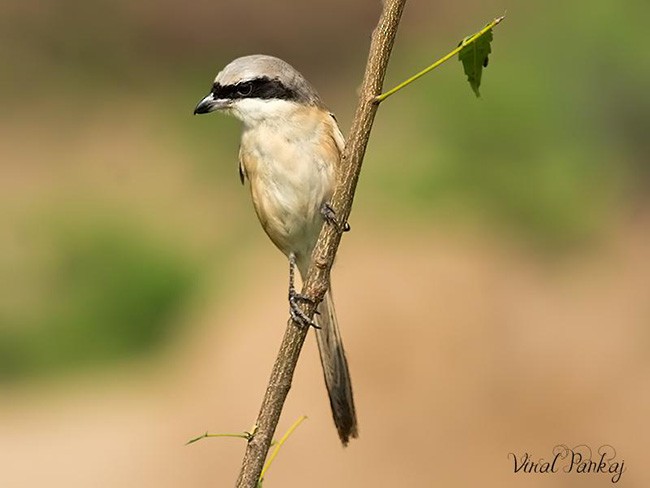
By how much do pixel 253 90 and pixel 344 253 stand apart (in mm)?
3606

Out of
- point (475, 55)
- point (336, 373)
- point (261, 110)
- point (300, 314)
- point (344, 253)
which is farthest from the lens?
point (344, 253)

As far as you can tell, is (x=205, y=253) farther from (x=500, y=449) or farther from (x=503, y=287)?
(x=500, y=449)

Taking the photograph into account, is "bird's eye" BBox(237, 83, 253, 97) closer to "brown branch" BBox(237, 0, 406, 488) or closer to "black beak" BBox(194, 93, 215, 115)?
"black beak" BBox(194, 93, 215, 115)

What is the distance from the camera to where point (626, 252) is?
7543 millimetres

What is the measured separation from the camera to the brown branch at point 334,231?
2270 millimetres

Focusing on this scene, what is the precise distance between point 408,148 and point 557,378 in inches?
135

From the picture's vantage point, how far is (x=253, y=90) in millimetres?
3414

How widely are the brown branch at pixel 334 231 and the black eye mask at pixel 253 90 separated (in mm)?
980

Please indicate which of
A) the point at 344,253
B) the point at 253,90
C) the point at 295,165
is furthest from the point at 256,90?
the point at 344,253

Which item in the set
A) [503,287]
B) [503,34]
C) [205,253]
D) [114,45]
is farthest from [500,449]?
[114,45]

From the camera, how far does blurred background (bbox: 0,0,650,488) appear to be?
5.63m

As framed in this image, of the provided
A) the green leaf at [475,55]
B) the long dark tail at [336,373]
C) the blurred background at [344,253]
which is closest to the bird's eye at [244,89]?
the long dark tail at [336,373]

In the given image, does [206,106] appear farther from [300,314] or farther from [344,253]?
[344,253]

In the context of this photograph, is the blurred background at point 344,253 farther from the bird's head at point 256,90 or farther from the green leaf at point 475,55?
the green leaf at point 475,55
